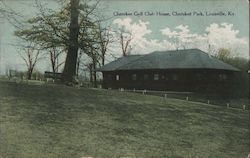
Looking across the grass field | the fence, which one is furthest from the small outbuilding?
the grass field

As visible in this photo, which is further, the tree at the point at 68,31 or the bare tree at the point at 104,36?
the bare tree at the point at 104,36

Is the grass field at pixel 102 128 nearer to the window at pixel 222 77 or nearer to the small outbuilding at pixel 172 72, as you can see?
the small outbuilding at pixel 172 72

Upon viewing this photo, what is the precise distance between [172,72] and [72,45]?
15.8 meters

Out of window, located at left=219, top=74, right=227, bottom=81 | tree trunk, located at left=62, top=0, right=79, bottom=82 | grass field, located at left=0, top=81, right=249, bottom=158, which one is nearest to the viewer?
grass field, located at left=0, top=81, right=249, bottom=158

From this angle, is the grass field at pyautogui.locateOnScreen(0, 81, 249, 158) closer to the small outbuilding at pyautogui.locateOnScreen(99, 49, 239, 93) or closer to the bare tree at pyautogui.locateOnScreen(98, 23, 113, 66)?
the bare tree at pyautogui.locateOnScreen(98, 23, 113, 66)

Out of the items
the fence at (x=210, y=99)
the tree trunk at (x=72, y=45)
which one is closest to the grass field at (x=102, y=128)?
the tree trunk at (x=72, y=45)

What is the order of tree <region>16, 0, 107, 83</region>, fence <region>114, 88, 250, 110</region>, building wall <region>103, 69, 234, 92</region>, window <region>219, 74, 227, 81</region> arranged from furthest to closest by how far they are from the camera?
window <region>219, 74, 227, 81</region>, building wall <region>103, 69, 234, 92</region>, fence <region>114, 88, 250, 110</region>, tree <region>16, 0, 107, 83</region>

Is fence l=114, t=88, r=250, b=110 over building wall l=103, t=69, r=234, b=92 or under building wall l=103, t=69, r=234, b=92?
under

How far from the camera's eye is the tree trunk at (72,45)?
56.6 ft

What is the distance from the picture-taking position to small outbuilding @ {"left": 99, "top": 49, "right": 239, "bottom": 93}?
31.8m

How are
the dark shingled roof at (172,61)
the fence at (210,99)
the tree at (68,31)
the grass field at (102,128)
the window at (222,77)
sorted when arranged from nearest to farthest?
the grass field at (102,128)
the tree at (68,31)
the fence at (210,99)
the dark shingled roof at (172,61)
the window at (222,77)

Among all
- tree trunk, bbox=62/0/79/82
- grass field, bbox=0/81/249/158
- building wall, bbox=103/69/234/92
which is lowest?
grass field, bbox=0/81/249/158

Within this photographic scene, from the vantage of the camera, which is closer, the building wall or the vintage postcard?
the vintage postcard

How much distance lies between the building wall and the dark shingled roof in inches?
21.7
